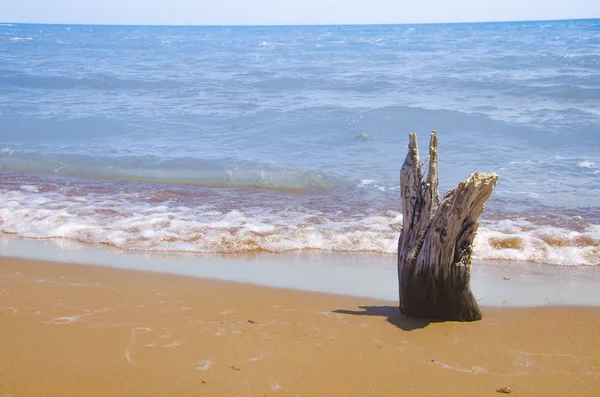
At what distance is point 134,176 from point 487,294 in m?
8.18

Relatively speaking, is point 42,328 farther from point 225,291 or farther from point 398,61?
point 398,61

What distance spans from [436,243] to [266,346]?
1.56m

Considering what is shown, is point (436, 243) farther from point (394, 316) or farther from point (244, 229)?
point (244, 229)

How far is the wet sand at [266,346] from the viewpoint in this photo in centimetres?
415

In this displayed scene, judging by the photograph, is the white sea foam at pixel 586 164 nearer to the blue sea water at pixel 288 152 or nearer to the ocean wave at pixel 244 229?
the blue sea water at pixel 288 152

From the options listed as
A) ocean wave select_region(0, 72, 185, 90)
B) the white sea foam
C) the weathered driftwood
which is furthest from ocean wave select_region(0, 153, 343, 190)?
ocean wave select_region(0, 72, 185, 90)

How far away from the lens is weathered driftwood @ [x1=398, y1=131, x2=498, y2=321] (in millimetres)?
4879

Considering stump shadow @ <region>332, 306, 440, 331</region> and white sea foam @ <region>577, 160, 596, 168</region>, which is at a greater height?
white sea foam @ <region>577, 160, 596, 168</region>

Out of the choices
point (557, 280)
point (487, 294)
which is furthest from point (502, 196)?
point (487, 294)

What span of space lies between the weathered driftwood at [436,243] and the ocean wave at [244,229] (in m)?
2.43

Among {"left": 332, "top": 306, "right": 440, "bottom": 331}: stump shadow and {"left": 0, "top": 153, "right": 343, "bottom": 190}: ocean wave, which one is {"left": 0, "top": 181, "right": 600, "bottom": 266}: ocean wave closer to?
{"left": 0, "top": 153, "right": 343, "bottom": 190}: ocean wave

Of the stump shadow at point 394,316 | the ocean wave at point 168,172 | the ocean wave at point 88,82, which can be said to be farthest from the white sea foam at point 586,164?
the ocean wave at point 88,82

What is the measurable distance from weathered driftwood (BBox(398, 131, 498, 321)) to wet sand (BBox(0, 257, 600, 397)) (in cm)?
16

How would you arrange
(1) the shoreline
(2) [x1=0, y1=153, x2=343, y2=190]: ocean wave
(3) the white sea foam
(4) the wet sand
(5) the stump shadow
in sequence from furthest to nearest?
(3) the white sea foam → (2) [x1=0, y1=153, x2=343, y2=190]: ocean wave → (1) the shoreline → (5) the stump shadow → (4) the wet sand
